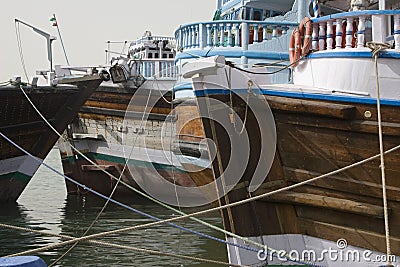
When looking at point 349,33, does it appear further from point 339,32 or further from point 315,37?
point 315,37

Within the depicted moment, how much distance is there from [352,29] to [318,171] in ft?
Result: 4.69

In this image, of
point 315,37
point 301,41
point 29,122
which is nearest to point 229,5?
point 301,41

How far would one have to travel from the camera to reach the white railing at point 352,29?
550 centimetres

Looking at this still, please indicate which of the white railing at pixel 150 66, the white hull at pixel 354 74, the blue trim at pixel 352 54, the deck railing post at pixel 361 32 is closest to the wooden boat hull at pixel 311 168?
the white hull at pixel 354 74

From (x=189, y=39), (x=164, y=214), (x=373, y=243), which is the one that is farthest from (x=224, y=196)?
(x=164, y=214)

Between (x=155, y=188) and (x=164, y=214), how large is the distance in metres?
2.01

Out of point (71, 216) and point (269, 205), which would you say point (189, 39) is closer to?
point (269, 205)

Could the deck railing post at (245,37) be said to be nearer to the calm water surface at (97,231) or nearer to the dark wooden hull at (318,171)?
the dark wooden hull at (318,171)

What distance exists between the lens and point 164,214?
1213 centimetres

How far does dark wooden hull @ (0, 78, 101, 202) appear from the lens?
37.7 feet

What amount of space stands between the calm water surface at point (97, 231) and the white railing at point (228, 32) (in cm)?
305

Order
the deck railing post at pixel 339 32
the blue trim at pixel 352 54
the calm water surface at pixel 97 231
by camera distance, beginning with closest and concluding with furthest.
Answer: the blue trim at pixel 352 54 < the deck railing post at pixel 339 32 < the calm water surface at pixel 97 231

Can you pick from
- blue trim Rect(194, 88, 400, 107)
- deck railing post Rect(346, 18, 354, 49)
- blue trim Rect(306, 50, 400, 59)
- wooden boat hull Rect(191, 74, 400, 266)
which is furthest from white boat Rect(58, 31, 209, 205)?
deck railing post Rect(346, 18, 354, 49)

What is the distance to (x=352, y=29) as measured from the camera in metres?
5.64
